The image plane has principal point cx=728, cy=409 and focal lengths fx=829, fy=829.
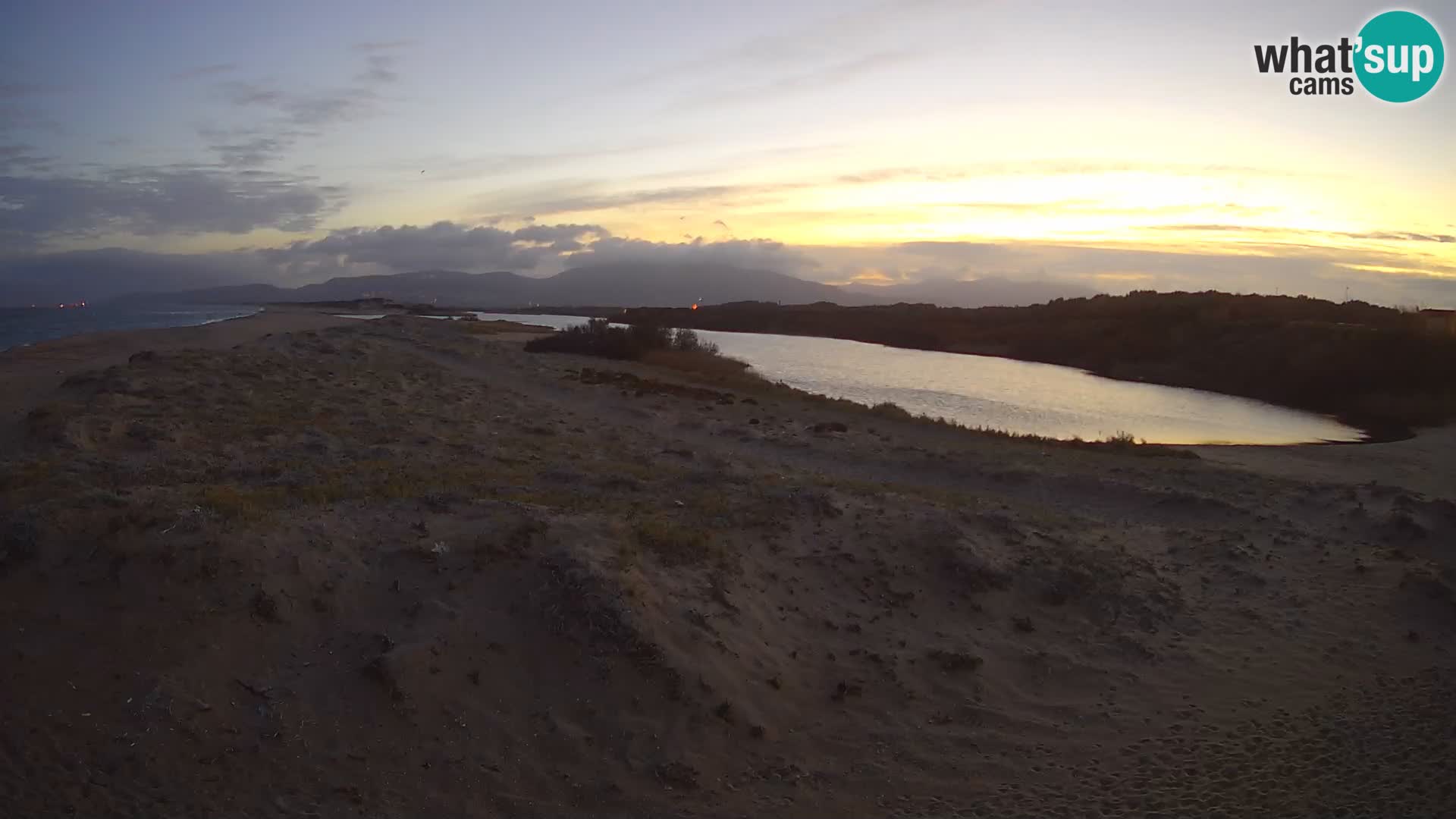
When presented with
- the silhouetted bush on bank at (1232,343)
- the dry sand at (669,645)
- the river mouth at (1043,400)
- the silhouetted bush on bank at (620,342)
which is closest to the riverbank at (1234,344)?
the silhouetted bush on bank at (1232,343)

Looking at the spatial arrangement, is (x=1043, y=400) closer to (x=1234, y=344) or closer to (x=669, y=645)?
(x=1234, y=344)

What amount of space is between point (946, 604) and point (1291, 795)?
3.55m

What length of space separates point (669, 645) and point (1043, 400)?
31.3 m

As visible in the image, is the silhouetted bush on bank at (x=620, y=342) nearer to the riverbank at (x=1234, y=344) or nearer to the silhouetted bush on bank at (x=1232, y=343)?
the silhouetted bush on bank at (x=1232, y=343)

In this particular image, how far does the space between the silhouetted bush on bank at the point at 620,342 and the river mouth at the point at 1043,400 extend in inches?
164

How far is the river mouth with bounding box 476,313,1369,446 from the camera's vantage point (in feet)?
89.8

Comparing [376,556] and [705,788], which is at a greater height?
[376,556]

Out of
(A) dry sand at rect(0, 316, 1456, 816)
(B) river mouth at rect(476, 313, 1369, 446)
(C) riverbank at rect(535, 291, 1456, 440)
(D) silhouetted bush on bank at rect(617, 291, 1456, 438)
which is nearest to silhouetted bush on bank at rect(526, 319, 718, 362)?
(B) river mouth at rect(476, 313, 1369, 446)

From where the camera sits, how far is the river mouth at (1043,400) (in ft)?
89.8

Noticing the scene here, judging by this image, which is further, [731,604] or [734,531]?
[734,531]

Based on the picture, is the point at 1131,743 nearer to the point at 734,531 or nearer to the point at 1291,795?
the point at 1291,795

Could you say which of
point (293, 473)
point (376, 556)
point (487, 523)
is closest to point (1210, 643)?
point (487, 523)

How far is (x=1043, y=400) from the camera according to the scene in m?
35.2

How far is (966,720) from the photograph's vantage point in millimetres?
7113
